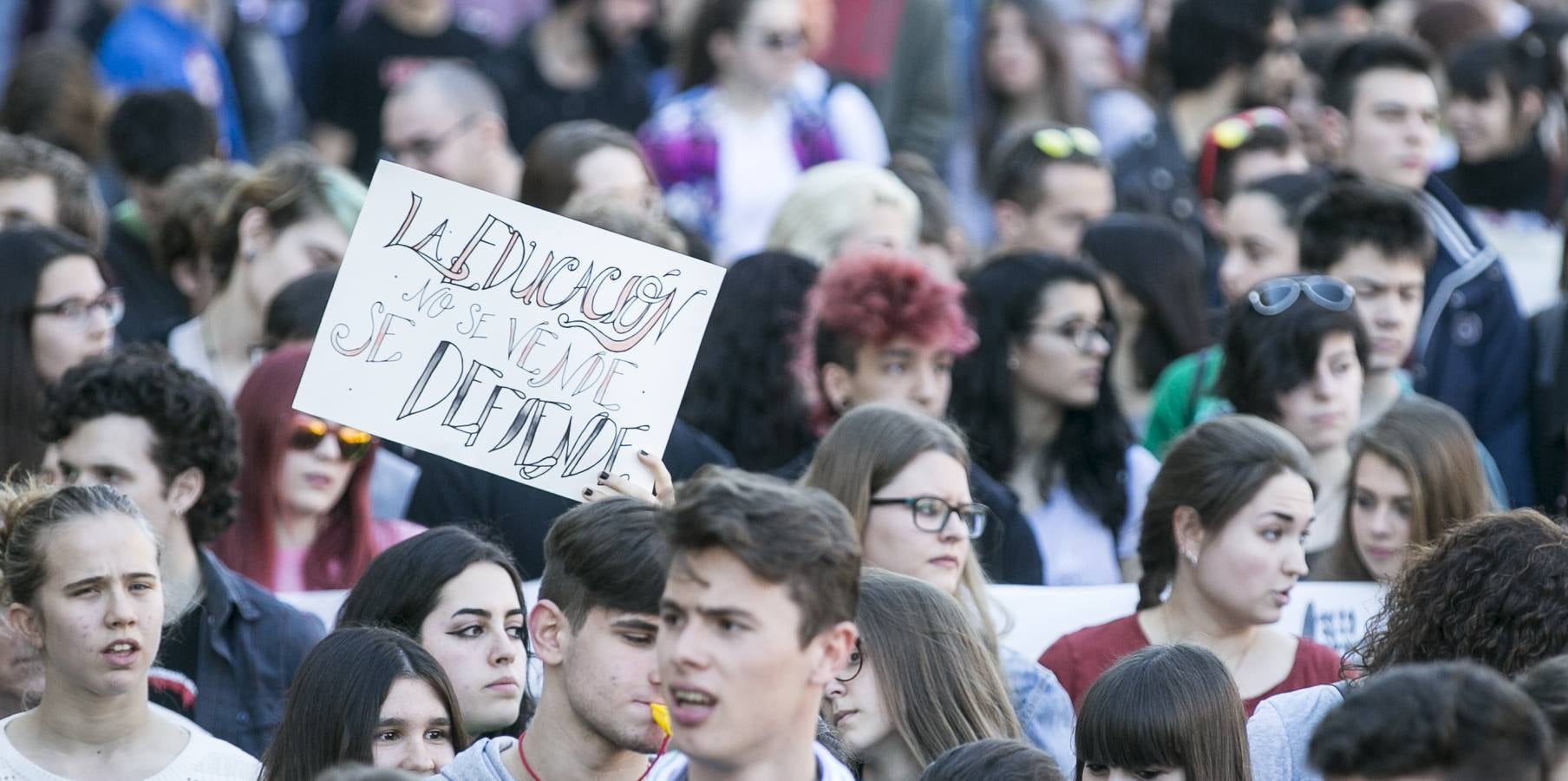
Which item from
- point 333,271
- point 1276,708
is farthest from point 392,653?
point 333,271

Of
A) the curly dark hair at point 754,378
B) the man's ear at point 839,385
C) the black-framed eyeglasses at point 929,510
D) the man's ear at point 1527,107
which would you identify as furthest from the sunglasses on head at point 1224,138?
the black-framed eyeglasses at point 929,510

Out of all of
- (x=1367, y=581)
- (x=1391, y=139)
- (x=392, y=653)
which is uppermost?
(x=1391, y=139)

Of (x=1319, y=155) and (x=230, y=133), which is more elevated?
(x=1319, y=155)

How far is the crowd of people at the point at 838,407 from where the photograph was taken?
4.55 m

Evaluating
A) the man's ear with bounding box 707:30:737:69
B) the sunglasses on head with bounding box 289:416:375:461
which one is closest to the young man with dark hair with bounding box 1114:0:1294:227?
the man's ear with bounding box 707:30:737:69

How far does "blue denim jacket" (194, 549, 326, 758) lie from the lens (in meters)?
5.92

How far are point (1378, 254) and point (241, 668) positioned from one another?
169 inches

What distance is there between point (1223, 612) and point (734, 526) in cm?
279

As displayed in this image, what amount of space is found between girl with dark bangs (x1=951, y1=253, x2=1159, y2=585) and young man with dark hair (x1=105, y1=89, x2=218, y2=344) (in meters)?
3.04

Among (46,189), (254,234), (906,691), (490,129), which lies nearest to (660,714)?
(906,691)

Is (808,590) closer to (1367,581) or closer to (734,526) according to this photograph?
(734,526)

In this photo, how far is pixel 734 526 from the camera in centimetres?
360

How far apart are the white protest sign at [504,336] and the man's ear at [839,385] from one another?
2.26 meters

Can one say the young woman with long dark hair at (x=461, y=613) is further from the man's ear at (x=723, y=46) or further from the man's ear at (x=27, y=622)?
the man's ear at (x=723, y=46)
